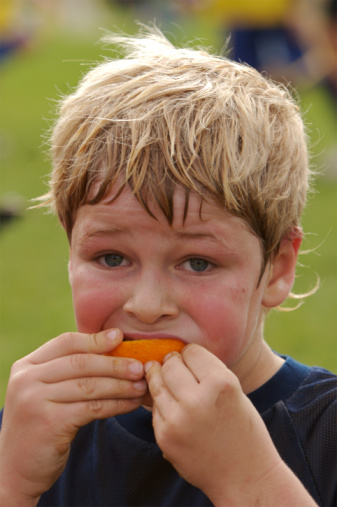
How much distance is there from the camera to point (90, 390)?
2123 millimetres

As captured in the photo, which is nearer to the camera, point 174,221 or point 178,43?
point 174,221

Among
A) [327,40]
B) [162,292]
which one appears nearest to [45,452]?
[162,292]

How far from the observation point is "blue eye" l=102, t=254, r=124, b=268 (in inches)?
87.8

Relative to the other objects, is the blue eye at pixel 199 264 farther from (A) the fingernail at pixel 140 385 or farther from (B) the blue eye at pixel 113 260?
(A) the fingernail at pixel 140 385

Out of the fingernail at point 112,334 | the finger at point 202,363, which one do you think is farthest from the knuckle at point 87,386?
the finger at point 202,363

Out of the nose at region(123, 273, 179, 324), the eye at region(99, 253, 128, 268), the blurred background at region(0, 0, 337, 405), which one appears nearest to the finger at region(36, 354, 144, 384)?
the nose at region(123, 273, 179, 324)

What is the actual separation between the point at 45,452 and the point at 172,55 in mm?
1185

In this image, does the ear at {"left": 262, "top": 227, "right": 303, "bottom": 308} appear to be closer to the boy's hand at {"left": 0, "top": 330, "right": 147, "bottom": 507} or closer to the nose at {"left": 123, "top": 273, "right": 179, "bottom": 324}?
the nose at {"left": 123, "top": 273, "right": 179, "bottom": 324}

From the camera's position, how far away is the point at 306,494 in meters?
2.01

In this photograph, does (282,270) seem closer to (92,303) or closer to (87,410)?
(92,303)

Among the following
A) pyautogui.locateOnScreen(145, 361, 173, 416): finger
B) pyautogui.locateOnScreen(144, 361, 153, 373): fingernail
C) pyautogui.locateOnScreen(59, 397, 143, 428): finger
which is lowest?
pyautogui.locateOnScreen(59, 397, 143, 428): finger

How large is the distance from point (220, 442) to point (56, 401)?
0.41 m

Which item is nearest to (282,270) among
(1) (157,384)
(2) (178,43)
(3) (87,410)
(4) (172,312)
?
(4) (172,312)

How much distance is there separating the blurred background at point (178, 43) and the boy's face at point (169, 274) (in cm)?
87
